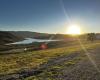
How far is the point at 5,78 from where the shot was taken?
2667cm

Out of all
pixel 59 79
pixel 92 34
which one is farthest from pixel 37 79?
pixel 92 34

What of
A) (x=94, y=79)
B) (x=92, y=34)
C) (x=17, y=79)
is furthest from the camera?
(x=92, y=34)

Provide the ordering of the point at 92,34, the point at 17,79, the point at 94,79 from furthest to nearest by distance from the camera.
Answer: the point at 92,34, the point at 17,79, the point at 94,79

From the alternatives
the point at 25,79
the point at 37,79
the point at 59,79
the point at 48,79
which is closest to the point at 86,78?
the point at 59,79

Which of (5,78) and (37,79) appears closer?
(37,79)

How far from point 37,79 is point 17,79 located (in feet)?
9.86

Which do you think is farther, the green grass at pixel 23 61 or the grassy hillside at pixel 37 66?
the green grass at pixel 23 61

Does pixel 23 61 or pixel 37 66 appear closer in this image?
pixel 37 66

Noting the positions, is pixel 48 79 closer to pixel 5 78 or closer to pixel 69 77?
pixel 69 77

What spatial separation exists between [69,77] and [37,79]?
186 inches

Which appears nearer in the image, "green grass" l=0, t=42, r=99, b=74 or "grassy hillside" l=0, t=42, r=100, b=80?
"grassy hillside" l=0, t=42, r=100, b=80

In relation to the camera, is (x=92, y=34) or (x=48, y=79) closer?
(x=48, y=79)

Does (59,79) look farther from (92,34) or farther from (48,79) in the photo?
(92,34)

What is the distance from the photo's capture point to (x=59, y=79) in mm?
24484
